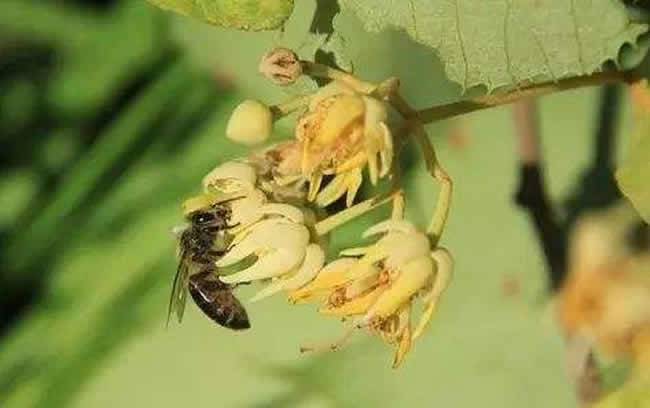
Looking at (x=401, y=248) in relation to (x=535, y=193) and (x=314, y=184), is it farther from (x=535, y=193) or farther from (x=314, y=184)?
(x=535, y=193)

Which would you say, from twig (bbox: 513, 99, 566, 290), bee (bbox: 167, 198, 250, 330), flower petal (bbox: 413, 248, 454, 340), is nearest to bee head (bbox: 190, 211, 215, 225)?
bee (bbox: 167, 198, 250, 330)

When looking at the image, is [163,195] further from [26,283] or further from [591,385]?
[591,385]

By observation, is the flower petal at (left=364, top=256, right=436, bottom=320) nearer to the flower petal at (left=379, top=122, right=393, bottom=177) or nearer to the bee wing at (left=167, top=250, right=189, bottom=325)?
the flower petal at (left=379, top=122, right=393, bottom=177)

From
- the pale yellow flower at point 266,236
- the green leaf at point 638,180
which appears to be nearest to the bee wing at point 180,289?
the pale yellow flower at point 266,236

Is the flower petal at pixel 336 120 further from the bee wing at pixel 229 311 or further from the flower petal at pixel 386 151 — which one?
the bee wing at pixel 229 311

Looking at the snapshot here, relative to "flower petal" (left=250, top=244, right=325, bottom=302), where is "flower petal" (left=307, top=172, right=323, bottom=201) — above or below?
above
